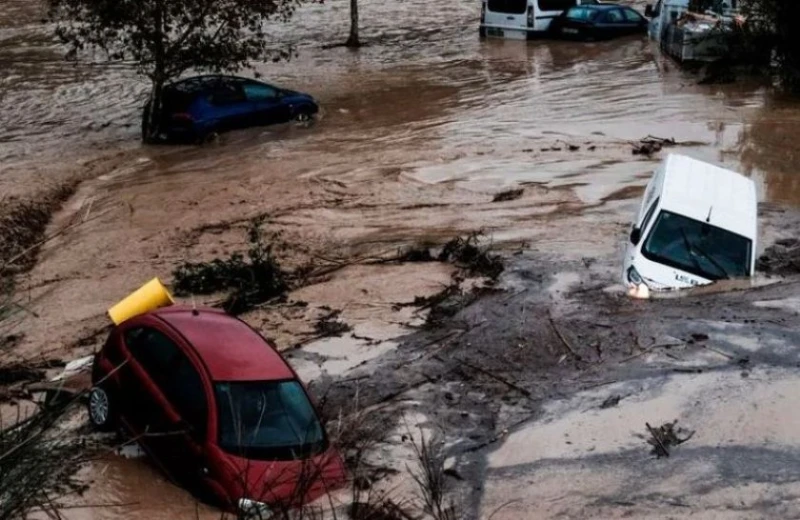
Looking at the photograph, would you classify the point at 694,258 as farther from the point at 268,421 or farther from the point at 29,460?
the point at 29,460

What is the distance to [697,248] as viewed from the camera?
13.0m

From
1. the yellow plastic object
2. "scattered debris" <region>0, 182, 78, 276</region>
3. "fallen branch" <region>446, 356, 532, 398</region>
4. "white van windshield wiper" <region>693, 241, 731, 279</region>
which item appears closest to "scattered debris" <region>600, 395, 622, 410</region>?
"fallen branch" <region>446, 356, 532, 398</region>

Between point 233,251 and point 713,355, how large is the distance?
277 inches

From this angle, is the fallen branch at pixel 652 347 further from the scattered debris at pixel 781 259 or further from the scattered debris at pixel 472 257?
the scattered debris at pixel 781 259

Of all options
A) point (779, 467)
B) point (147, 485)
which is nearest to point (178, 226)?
point (147, 485)

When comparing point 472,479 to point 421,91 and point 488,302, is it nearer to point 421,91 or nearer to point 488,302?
point 488,302

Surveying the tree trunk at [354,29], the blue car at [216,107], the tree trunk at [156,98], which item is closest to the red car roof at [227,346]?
the blue car at [216,107]

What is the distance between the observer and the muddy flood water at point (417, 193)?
9.63 meters

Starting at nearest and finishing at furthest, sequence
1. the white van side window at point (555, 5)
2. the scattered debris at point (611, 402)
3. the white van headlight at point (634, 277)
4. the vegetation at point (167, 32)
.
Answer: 1. the scattered debris at point (611, 402)
2. the white van headlight at point (634, 277)
3. the vegetation at point (167, 32)
4. the white van side window at point (555, 5)

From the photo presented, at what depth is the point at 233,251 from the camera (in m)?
15.6

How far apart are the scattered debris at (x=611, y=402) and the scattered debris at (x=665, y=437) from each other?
449mm

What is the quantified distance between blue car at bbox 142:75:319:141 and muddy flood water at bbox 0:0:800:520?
42 centimetres

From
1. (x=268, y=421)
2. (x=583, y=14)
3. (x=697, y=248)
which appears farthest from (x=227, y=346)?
(x=583, y=14)

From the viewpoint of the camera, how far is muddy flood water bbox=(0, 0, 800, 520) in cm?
963
